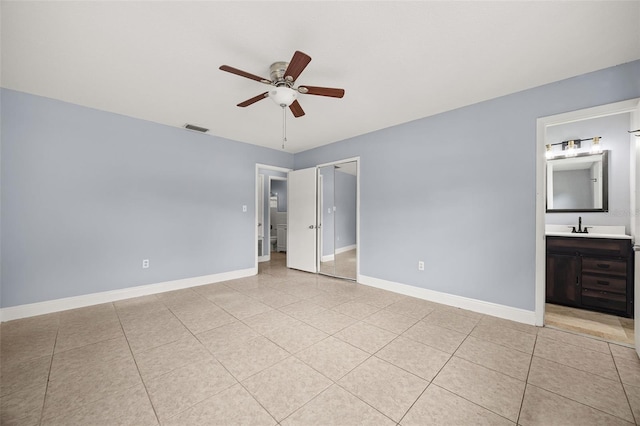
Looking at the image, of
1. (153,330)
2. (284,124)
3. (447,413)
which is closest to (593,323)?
(447,413)

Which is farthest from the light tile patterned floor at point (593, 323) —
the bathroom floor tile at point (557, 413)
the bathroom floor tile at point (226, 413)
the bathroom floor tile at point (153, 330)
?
the bathroom floor tile at point (153, 330)

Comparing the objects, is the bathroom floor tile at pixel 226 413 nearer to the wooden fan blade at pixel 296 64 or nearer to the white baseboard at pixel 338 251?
the wooden fan blade at pixel 296 64

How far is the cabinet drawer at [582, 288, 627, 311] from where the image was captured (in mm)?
2822

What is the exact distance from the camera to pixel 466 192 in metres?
3.09

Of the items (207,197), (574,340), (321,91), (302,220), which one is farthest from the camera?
(302,220)

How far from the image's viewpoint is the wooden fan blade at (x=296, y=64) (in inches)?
66.8

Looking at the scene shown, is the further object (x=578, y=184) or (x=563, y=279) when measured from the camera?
(x=578, y=184)

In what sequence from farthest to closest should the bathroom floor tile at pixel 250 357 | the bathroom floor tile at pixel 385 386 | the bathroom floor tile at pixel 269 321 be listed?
the bathroom floor tile at pixel 269 321 → the bathroom floor tile at pixel 250 357 → the bathroom floor tile at pixel 385 386

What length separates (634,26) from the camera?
1.79 metres

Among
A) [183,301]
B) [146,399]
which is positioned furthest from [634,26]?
[183,301]

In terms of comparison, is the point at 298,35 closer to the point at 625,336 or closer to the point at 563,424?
the point at 563,424

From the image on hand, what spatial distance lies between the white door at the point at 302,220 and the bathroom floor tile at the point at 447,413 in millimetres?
3427

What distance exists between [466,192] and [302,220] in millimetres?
3032

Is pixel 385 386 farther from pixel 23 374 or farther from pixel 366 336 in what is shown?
pixel 23 374
